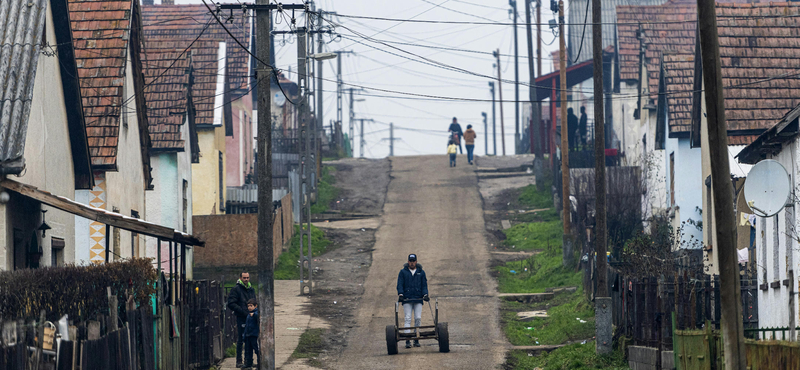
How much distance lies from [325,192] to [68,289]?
30697 mm

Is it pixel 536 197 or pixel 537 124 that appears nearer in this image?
pixel 536 197

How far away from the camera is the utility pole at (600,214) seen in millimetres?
16109

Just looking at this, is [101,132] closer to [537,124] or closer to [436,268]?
[436,268]

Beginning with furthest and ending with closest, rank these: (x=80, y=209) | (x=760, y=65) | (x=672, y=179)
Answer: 1. (x=672, y=179)
2. (x=760, y=65)
3. (x=80, y=209)

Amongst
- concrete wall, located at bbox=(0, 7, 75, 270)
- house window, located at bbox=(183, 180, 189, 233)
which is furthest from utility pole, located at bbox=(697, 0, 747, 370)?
house window, located at bbox=(183, 180, 189, 233)

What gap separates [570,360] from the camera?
15.6m

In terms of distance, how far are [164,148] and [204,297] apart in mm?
11372

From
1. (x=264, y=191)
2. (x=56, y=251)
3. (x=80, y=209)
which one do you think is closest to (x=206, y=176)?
(x=56, y=251)

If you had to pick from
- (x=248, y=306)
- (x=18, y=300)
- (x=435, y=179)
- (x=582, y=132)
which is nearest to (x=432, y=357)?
(x=248, y=306)

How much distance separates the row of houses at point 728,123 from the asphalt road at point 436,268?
475cm

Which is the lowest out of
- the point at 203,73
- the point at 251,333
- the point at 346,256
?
the point at 251,333

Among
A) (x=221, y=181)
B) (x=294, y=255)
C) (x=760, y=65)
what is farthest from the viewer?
(x=221, y=181)

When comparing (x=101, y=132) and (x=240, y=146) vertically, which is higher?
(x=240, y=146)

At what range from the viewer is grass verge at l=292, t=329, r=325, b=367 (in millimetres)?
17286
